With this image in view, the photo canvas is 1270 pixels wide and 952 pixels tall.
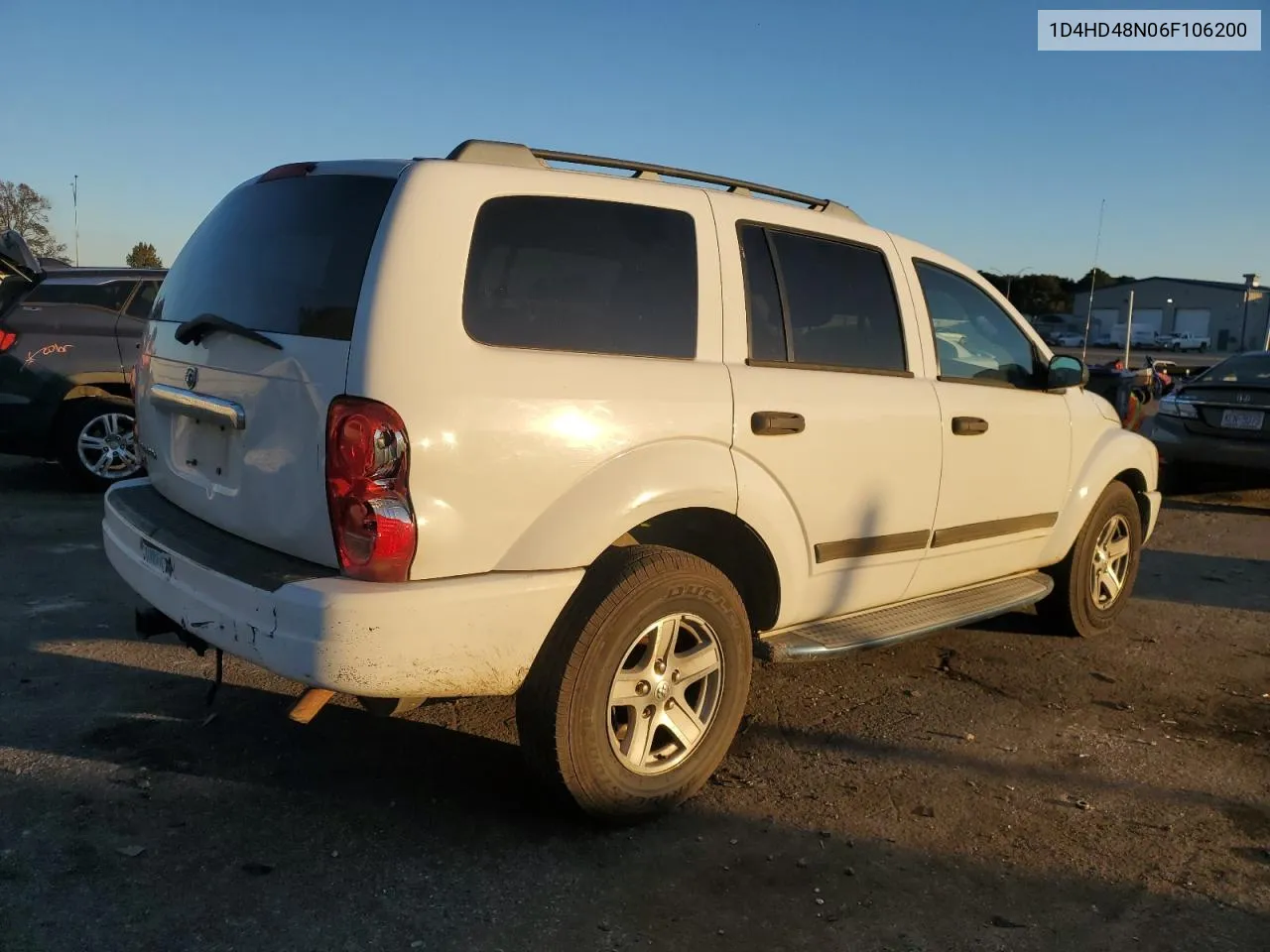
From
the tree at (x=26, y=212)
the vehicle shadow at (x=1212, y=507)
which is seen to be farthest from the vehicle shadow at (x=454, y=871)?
the tree at (x=26, y=212)

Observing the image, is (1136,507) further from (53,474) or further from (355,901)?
(53,474)

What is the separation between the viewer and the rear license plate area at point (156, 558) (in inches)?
126

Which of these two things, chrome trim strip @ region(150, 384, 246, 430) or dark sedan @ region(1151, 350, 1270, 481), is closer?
chrome trim strip @ region(150, 384, 246, 430)

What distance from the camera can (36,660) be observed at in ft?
14.8

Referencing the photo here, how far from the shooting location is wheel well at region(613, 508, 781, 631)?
351 centimetres

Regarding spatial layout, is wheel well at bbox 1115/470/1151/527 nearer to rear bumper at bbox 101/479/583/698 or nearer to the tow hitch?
rear bumper at bbox 101/479/583/698

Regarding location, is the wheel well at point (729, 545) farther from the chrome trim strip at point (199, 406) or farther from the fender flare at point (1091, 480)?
the fender flare at point (1091, 480)

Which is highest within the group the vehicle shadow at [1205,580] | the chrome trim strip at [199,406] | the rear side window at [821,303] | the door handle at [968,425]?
the rear side window at [821,303]

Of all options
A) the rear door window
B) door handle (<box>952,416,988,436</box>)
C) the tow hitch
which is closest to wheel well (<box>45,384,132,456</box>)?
the rear door window

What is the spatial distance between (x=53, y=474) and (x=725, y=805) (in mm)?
8129

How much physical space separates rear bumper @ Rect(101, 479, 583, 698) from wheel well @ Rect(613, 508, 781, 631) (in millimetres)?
532

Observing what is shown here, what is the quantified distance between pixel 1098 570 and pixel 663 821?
325cm

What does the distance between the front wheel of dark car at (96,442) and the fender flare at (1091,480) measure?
21.5 ft

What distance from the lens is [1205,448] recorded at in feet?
31.8
